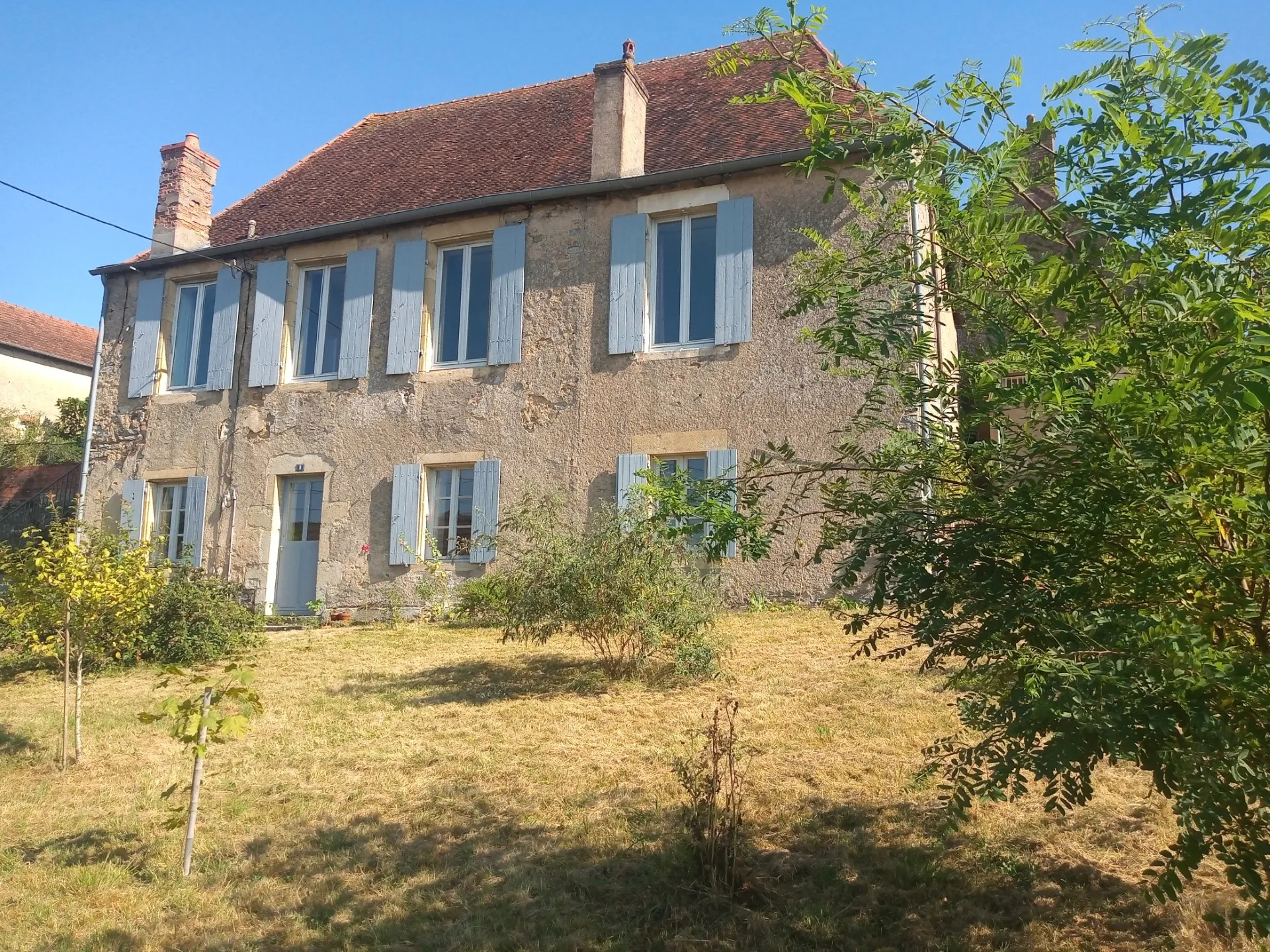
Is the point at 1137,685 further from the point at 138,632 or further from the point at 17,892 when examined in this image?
the point at 138,632

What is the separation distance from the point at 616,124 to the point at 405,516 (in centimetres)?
529

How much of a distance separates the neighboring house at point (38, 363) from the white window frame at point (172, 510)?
9785 millimetres

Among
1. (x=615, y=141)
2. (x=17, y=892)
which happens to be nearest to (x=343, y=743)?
(x=17, y=892)

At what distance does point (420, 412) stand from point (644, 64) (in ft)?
21.9

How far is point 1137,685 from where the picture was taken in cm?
235

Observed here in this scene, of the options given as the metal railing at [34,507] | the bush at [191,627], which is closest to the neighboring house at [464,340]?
the metal railing at [34,507]

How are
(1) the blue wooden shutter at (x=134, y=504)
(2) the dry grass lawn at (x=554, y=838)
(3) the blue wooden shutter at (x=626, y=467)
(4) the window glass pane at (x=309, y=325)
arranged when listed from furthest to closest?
(1) the blue wooden shutter at (x=134, y=504) → (4) the window glass pane at (x=309, y=325) → (3) the blue wooden shutter at (x=626, y=467) → (2) the dry grass lawn at (x=554, y=838)

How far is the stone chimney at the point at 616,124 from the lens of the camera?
38.6 feet

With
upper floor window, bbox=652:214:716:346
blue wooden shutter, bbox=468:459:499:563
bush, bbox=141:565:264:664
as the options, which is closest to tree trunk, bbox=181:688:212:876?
bush, bbox=141:565:264:664

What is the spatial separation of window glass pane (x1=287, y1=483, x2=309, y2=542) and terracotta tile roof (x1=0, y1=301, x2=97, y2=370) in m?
12.0

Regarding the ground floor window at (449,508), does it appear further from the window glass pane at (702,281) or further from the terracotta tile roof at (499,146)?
the terracotta tile roof at (499,146)

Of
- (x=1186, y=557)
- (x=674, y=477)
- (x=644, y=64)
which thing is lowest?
(x=1186, y=557)

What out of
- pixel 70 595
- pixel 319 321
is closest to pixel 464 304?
pixel 319 321

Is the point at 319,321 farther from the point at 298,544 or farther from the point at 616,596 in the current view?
the point at 616,596
